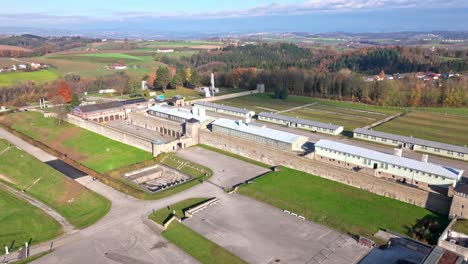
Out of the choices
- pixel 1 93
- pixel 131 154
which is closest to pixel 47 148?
pixel 131 154

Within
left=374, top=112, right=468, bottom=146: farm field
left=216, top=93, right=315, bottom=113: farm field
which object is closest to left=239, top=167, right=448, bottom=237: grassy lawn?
left=374, top=112, right=468, bottom=146: farm field

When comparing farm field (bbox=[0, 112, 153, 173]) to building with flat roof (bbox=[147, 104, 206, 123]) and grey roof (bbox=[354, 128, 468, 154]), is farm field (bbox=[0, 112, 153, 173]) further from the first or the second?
grey roof (bbox=[354, 128, 468, 154])

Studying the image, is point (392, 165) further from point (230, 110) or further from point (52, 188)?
point (52, 188)

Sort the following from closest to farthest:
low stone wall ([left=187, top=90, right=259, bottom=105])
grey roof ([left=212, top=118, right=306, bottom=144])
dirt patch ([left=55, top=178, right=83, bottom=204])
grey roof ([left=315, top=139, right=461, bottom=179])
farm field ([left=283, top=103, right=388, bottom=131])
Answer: grey roof ([left=315, top=139, right=461, bottom=179]) < dirt patch ([left=55, top=178, right=83, bottom=204]) < grey roof ([left=212, top=118, right=306, bottom=144]) < farm field ([left=283, top=103, right=388, bottom=131]) < low stone wall ([left=187, top=90, right=259, bottom=105])

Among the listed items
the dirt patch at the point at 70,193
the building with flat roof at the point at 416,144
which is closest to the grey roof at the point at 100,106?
the dirt patch at the point at 70,193

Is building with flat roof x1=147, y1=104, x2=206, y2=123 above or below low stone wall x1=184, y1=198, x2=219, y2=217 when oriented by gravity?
above

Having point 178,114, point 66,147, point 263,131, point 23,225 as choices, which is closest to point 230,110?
point 178,114

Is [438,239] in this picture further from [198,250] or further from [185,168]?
[185,168]
